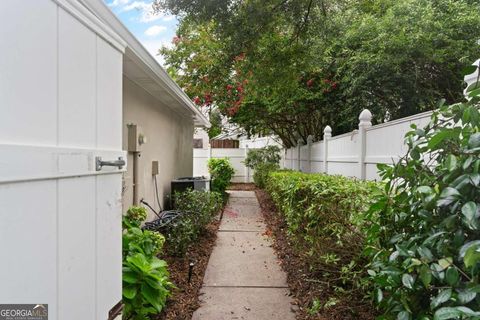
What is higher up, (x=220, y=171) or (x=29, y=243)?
(x=29, y=243)

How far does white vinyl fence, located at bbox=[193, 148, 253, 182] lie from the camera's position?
17.5m

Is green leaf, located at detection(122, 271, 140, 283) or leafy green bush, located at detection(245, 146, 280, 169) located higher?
leafy green bush, located at detection(245, 146, 280, 169)

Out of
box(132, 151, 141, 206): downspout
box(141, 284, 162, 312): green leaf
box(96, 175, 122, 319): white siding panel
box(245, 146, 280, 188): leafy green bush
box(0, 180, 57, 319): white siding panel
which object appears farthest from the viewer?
box(245, 146, 280, 188): leafy green bush

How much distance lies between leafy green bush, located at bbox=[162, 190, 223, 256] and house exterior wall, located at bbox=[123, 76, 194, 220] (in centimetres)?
63

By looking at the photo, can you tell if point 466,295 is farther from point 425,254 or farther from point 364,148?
point 364,148

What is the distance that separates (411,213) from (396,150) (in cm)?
279

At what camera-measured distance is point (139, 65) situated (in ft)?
13.7

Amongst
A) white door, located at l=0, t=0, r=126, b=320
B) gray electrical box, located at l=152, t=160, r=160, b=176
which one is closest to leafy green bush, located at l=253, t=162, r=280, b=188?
gray electrical box, located at l=152, t=160, r=160, b=176

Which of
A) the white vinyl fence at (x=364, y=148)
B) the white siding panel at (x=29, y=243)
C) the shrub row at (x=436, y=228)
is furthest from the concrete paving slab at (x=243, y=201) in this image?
the white siding panel at (x=29, y=243)

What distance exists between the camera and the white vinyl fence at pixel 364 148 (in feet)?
13.8

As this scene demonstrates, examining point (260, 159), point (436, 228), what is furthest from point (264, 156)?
point (436, 228)

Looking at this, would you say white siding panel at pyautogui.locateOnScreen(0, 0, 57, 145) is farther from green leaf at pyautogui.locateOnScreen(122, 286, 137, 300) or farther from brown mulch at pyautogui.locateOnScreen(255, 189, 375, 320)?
brown mulch at pyautogui.locateOnScreen(255, 189, 375, 320)

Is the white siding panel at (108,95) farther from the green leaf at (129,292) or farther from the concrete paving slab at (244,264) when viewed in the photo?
the concrete paving slab at (244,264)

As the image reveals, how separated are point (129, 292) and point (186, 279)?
5.21ft
